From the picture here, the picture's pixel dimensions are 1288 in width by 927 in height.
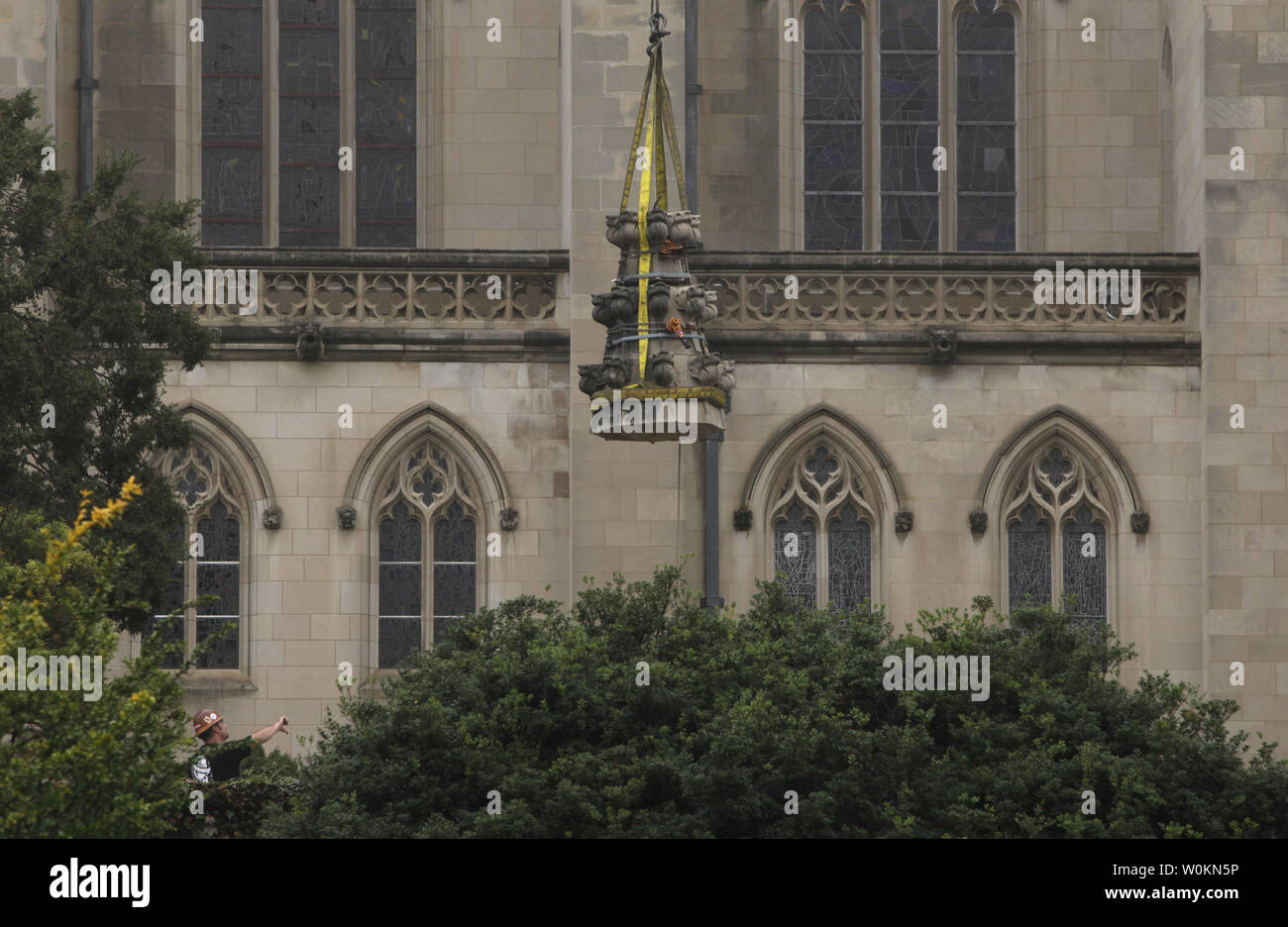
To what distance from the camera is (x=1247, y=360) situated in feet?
80.7

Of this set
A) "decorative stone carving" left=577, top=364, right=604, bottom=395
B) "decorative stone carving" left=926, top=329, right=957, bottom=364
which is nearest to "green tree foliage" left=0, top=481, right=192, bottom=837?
"decorative stone carving" left=577, top=364, right=604, bottom=395

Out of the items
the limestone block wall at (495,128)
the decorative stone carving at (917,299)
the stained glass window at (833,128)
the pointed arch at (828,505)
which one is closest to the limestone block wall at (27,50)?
the limestone block wall at (495,128)

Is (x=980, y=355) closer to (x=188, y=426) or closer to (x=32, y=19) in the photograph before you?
(x=188, y=426)

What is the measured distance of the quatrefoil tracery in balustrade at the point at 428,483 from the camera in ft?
81.3

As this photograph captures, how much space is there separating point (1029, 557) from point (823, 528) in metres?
2.09

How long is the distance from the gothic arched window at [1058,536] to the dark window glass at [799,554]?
1.95 meters

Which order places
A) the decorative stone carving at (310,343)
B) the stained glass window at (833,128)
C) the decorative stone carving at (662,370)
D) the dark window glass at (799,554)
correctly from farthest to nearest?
the stained glass window at (833,128) < the dark window glass at (799,554) < the decorative stone carving at (310,343) < the decorative stone carving at (662,370)

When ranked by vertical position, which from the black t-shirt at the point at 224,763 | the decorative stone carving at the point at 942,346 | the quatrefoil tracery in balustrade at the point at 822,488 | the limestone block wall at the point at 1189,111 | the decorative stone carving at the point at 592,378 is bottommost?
the black t-shirt at the point at 224,763

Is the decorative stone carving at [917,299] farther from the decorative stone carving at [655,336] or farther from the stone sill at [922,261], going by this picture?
the decorative stone carving at [655,336]

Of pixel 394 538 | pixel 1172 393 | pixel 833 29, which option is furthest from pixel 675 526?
pixel 833 29

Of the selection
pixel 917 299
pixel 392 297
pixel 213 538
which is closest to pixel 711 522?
pixel 917 299

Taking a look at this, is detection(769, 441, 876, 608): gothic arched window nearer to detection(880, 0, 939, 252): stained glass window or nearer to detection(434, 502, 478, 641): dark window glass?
detection(434, 502, 478, 641): dark window glass

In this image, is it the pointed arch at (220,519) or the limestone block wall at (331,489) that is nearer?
the limestone block wall at (331,489)

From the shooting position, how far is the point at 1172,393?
981 inches
